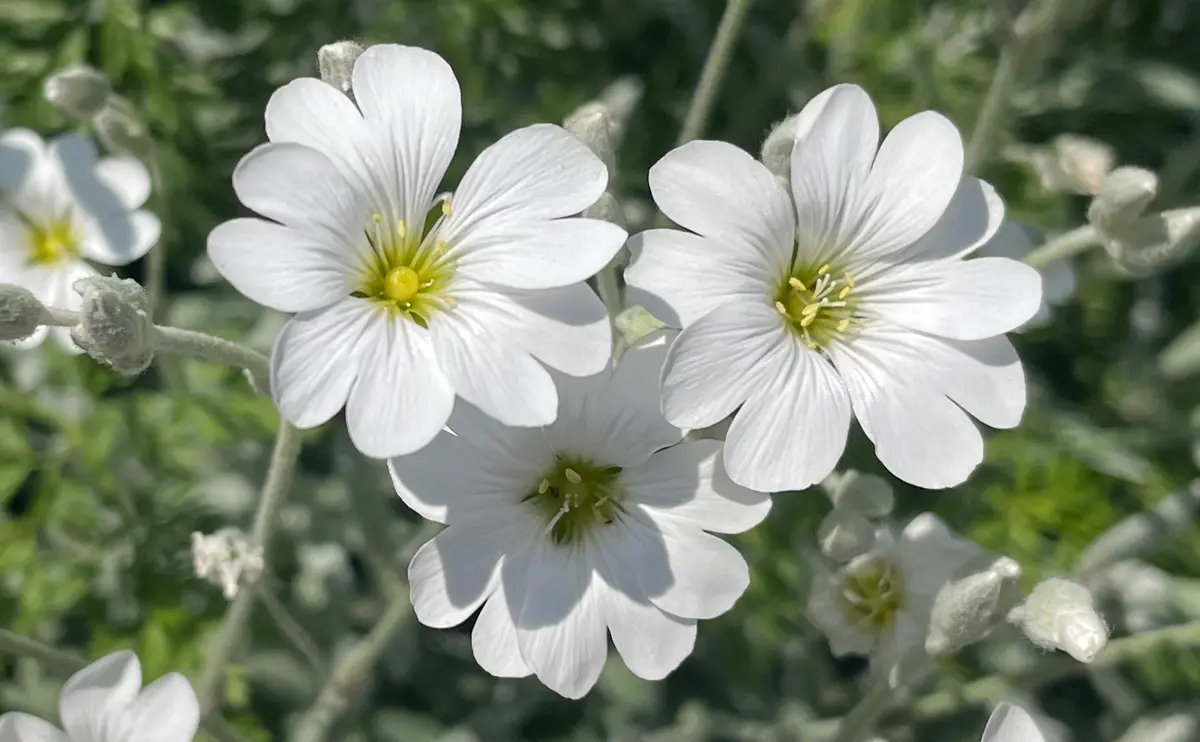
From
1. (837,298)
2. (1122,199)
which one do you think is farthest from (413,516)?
(1122,199)

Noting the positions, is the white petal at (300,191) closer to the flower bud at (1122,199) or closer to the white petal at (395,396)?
the white petal at (395,396)

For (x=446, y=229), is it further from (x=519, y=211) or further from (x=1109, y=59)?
(x=1109, y=59)

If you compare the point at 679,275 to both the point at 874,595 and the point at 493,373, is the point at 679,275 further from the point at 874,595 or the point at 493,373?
the point at 874,595

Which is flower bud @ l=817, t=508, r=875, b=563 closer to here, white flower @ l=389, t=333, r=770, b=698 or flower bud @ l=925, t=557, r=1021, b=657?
flower bud @ l=925, t=557, r=1021, b=657

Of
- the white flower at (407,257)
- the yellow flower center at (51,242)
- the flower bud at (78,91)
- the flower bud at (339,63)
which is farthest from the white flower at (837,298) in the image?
the yellow flower center at (51,242)

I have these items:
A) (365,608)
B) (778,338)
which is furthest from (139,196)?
(778,338)

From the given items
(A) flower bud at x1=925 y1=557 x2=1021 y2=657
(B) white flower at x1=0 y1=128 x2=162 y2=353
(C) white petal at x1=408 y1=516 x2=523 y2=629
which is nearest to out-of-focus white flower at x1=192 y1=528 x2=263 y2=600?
(C) white petal at x1=408 y1=516 x2=523 y2=629

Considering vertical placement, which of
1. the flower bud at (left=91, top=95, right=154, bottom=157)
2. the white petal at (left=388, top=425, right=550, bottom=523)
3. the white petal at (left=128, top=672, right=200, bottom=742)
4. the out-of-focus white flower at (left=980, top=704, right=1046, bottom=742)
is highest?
the white petal at (left=388, top=425, right=550, bottom=523)
